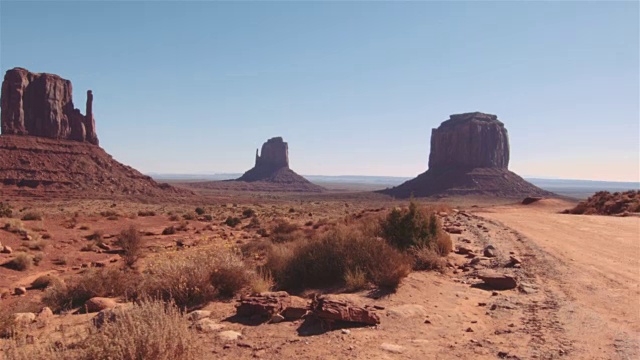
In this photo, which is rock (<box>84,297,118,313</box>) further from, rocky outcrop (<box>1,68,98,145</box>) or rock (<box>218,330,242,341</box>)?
rocky outcrop (<box>1,68,98,145</box>)

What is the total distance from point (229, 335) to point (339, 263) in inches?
139

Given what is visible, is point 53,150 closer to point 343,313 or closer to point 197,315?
point 197,315

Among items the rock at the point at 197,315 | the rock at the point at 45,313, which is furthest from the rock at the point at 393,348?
the rock at the point at 45,313

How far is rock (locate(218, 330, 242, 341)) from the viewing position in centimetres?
591

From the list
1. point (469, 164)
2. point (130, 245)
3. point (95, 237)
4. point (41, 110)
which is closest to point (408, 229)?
point (130, 245)

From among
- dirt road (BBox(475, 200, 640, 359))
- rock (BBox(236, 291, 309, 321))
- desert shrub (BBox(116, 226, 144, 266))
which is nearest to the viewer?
dirt road (BBox(475, 200, 640, 359))

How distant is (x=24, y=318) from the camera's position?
767cm

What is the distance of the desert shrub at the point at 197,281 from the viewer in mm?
7719

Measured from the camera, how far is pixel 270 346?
5637mm

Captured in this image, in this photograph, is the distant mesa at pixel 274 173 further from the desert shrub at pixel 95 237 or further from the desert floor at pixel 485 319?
the desert floor at pixel 485 319

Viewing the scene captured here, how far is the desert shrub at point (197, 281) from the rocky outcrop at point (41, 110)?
300ft

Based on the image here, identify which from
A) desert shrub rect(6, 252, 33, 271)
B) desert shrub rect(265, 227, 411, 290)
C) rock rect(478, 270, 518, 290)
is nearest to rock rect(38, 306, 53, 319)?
desert shrub rect(265, 227, 411, 290)

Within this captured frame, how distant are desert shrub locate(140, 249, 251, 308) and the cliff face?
128 meters

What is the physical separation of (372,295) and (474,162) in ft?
426
